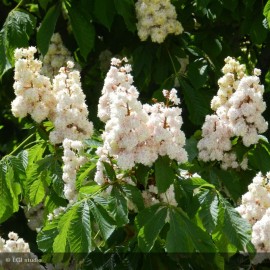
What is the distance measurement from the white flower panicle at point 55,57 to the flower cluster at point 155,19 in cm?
57

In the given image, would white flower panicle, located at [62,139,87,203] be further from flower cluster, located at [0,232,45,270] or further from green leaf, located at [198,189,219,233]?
green leaf, located at [198,189,219,233]

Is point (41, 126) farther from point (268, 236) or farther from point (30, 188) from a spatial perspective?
point (268, 236)

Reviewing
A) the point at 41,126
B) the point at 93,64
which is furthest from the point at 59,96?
the point at 93,64

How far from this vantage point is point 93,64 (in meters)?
5.14

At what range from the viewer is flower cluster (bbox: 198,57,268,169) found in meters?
3.21

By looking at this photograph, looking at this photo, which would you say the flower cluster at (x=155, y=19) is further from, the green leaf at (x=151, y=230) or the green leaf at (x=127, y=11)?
the green leaf at (x=151, y=230)

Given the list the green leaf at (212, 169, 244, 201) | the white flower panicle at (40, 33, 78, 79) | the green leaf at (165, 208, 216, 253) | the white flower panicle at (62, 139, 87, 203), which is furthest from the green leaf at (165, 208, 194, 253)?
the white flower panicle at (40, 33, 78, 79)

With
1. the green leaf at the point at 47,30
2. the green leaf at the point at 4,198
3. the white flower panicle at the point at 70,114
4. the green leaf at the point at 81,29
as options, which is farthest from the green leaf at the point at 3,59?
the green leaf at the point at 4,198

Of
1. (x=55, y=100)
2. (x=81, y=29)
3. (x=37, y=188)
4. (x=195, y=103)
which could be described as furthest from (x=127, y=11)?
(x=37, y=188)

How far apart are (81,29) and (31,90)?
0.94 metres

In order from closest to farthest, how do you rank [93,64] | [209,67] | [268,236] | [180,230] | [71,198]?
[180,230] → [268,236] → [71,198] → [209,67] → [93,64]

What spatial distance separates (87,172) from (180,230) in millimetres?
526

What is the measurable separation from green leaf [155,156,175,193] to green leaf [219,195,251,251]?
0.22 meters

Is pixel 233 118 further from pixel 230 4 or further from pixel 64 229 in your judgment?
pixel 230 4
